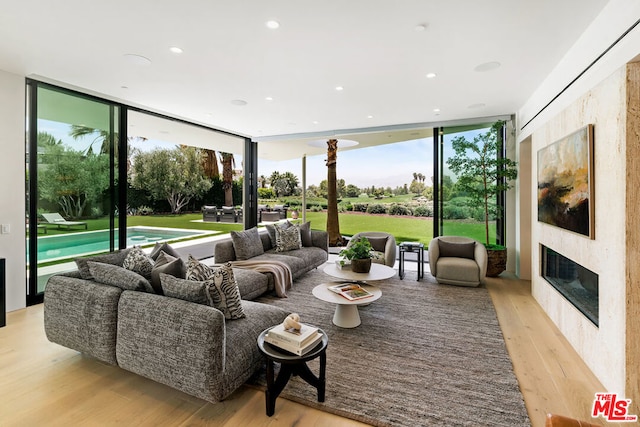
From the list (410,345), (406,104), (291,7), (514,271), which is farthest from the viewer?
(514,271)

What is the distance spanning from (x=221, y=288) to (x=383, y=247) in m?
3.68

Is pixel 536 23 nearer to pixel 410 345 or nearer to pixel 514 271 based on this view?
pixel 410 345

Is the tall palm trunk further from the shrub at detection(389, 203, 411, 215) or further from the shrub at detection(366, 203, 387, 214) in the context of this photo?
the shrub at detection(389, 203, 411, 215)

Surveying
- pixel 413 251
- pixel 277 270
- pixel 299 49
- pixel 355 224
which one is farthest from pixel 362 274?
pixel 355 224

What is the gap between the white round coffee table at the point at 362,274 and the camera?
3.52 m

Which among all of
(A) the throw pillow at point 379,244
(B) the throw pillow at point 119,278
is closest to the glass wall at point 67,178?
(B) the throw pillow at point 119,278

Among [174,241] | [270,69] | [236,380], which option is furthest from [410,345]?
[174,241]

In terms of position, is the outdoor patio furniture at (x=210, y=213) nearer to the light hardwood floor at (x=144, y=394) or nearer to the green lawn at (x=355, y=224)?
the green lawn at (x=355, y=224)

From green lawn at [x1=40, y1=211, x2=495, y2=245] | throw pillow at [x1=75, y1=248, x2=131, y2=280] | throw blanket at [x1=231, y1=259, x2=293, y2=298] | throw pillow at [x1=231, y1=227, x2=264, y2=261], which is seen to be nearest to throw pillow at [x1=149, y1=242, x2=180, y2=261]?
throw pillow at [x1=75, y1=248, x2=131, y2=280]

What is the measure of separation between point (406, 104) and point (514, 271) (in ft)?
11.3

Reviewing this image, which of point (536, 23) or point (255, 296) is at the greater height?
point (536, 23)

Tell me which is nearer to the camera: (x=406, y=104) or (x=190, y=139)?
(x=406, y=104)

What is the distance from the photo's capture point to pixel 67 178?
13.6ft

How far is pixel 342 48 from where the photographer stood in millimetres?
2967
